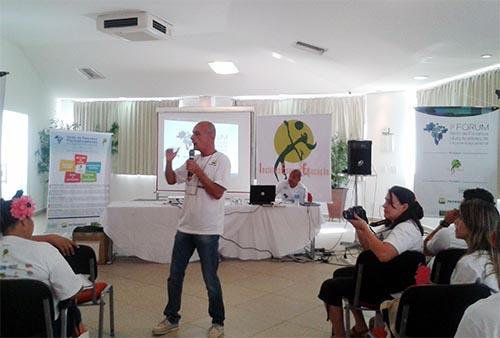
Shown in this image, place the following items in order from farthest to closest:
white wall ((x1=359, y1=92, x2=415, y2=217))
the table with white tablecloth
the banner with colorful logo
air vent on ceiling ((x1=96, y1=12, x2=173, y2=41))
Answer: white wall ((x1=359, y1=92, x2=415, y2=217))
the banner with colorful logo
the table with white tablecloth
air vent on ceiling ((x1=96, y1=12, x2=173, y2=41))

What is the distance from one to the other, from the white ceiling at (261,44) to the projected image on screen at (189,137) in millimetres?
1265

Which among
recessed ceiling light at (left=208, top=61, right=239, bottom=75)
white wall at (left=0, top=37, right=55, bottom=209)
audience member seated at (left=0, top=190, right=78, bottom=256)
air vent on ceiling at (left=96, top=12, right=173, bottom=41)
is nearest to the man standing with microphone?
audience member seated at (left=0, top=190, right=78, bottom=256)

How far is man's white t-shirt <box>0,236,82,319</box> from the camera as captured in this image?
1.86m

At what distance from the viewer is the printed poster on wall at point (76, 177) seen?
5641 millimetres

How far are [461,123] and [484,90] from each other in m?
1.52

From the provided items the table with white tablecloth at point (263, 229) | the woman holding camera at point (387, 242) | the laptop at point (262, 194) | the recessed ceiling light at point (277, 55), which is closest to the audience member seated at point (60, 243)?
the woman holding camera at point (387, 242)

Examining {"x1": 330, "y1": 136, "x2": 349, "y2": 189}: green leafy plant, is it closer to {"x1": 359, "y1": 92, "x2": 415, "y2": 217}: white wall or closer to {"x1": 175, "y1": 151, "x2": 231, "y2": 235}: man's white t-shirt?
{"x1": 359, "y1": 92, "x2": 415, "y2": 217}: white wall

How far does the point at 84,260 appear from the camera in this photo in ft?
8.49

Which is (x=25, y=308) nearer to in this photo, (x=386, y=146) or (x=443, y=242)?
(x=443, y=242)

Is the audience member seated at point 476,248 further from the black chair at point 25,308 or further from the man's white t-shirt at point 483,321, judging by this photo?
the black chair at point 25,308

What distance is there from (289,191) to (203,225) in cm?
289

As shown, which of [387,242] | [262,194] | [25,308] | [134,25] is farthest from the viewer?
[262,194]

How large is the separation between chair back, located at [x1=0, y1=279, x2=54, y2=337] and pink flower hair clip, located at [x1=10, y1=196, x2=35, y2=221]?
0.32 meters

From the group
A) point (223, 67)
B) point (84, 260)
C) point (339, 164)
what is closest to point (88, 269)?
point (84, 260)
